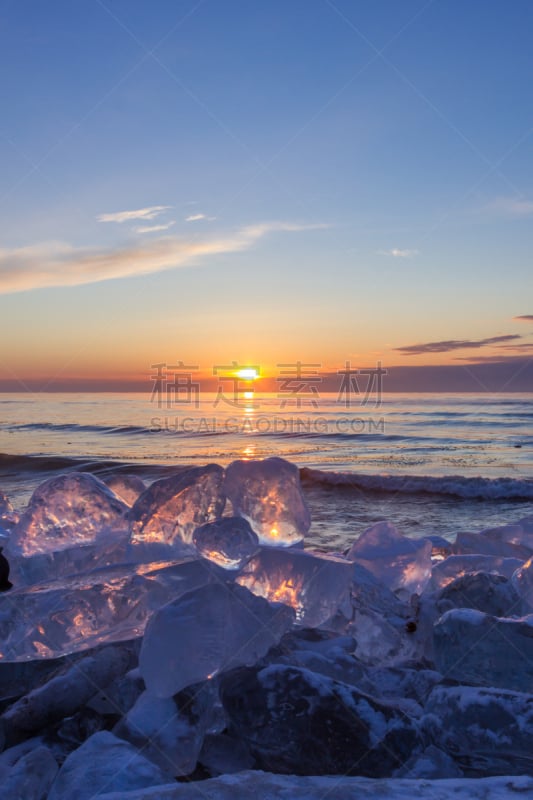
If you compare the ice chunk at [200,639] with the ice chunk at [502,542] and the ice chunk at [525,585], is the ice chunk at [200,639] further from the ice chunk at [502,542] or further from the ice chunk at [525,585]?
the ice chunk at [502,542]

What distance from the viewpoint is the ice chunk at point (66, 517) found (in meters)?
2.97

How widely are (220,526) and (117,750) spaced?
3.45 feet

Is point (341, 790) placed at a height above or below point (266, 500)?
below

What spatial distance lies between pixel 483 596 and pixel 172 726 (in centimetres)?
133

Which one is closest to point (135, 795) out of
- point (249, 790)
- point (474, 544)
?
point (249, 790)

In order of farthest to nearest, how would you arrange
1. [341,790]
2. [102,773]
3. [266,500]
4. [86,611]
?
[266,500], [86,611], [102,773], [341,790]

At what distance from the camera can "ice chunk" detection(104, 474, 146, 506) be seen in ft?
12.2

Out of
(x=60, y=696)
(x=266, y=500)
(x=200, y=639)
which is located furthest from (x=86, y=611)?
(x=266, y=500)

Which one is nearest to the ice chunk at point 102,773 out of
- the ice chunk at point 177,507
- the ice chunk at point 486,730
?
the ice chunk at point 486,730

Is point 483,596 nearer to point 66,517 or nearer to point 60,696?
point 60,696

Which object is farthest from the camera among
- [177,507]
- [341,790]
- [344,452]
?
[344,452]

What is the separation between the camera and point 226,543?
98.5 inches

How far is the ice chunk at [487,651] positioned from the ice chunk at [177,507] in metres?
1.10

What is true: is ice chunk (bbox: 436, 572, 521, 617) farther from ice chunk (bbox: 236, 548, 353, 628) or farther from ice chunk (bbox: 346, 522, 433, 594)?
ice chunk (bbox: 346, 522, 433, 594)
